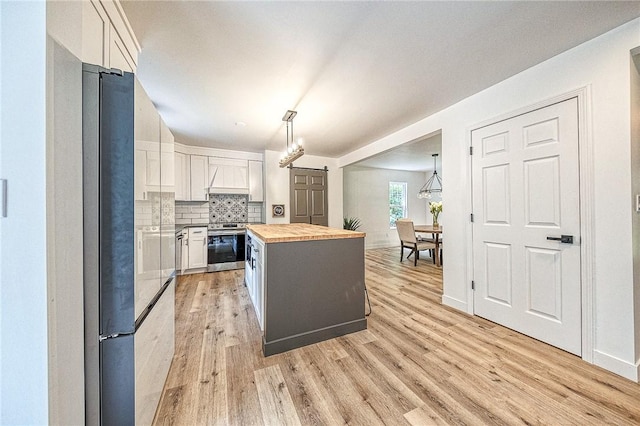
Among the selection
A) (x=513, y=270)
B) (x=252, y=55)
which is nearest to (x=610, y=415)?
(x=513, y=270)

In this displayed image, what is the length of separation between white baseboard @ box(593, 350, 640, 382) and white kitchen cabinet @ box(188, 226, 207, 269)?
4993 millimetres

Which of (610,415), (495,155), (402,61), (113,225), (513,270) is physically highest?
(402,61)

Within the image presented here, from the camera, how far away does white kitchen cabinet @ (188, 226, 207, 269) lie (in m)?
4.32

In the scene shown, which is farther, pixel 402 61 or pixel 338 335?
pixel 338 335

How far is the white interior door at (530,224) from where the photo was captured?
1.87 m

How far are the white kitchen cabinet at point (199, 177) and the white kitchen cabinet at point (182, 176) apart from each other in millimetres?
53

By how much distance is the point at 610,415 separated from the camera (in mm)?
1299

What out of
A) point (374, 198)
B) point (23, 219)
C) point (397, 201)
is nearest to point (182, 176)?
point (23, 219)

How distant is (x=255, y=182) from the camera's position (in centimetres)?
505

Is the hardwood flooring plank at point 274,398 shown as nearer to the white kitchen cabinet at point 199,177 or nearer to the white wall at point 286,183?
the white wall at point 286,183

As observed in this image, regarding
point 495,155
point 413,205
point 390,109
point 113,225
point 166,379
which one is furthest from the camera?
point 413,205

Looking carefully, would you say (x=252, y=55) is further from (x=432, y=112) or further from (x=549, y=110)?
(x=549, y=110)

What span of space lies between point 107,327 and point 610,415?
8.38ft

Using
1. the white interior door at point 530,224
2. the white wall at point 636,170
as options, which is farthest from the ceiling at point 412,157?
the white wall at point 636,170
